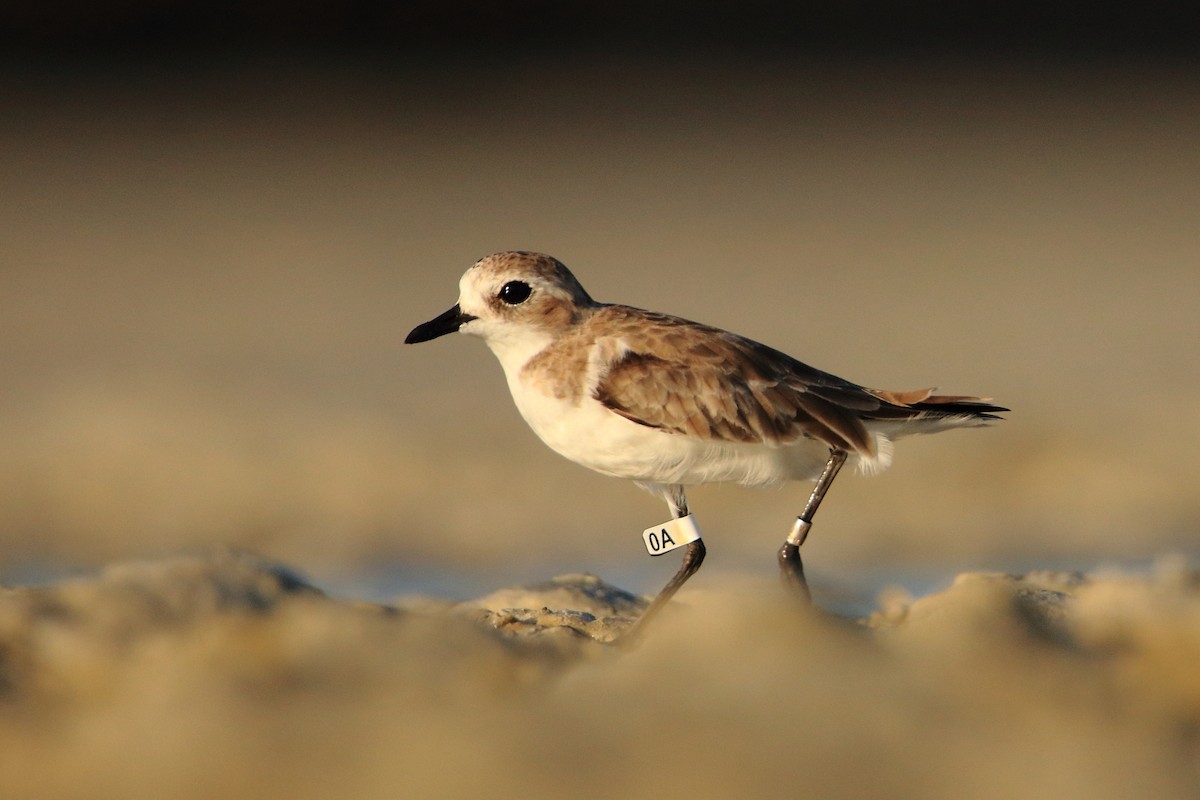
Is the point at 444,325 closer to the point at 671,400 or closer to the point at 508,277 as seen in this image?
the point at 508,277

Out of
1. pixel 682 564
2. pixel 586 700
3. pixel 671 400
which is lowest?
pixel 586 700

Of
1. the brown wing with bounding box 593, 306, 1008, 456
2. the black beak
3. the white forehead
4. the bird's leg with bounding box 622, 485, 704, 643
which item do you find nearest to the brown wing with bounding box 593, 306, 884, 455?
the brown wing with bounding box 593, 306, 1008, 456

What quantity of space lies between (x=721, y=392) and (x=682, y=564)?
689 mm

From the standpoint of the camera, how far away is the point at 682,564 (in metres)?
5.73

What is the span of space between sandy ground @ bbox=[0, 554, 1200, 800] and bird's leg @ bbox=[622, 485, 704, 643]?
9.6 inches

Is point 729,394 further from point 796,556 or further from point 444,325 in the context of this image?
point 444,325

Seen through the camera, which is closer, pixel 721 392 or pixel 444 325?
pixel 721 392

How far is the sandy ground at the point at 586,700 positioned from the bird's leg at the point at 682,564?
0.24 meters

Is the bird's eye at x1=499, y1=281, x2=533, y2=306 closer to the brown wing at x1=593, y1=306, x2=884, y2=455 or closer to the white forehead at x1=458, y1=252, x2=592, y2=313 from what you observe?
the white forehead at x1=458, y1=252, x2=592, y2=313

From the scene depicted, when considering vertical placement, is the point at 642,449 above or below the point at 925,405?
below

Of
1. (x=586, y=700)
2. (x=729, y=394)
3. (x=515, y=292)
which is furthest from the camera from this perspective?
(x=515, y=292)

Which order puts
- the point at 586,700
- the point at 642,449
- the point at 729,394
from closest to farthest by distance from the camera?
the point at 586,700, the point at 642,449, the point at 729,394

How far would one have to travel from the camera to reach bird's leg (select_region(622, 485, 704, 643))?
18.2ft

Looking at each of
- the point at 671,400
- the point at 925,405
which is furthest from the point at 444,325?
the point at 925,405
